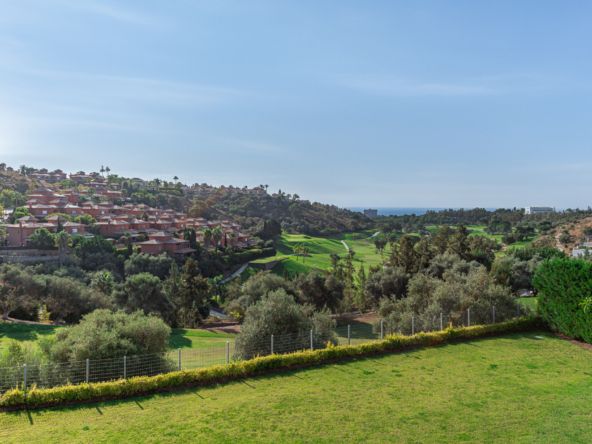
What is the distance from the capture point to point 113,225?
8738 cm

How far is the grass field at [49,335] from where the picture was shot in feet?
86.9

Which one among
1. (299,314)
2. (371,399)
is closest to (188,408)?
(371,399)

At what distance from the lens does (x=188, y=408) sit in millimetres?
12750

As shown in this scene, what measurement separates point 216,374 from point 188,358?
3.69 meters

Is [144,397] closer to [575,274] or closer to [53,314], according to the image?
[575,274]

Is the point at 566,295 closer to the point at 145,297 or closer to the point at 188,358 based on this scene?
the point at 188,358

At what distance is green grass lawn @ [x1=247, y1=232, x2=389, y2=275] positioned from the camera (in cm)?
8031

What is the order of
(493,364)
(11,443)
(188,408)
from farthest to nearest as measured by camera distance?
1. (493,364)
2. (188,408)
3. (11,443)

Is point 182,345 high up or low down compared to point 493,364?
down

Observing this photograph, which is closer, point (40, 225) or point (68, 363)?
point (68, 363)

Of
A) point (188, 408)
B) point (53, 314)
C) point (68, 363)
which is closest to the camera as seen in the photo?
point (188, 408)

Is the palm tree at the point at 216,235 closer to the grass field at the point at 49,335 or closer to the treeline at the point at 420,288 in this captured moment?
the treeline at the point at 420,288

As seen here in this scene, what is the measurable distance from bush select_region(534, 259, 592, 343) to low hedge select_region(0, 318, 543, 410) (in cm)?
485

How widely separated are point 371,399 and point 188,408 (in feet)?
18.6
